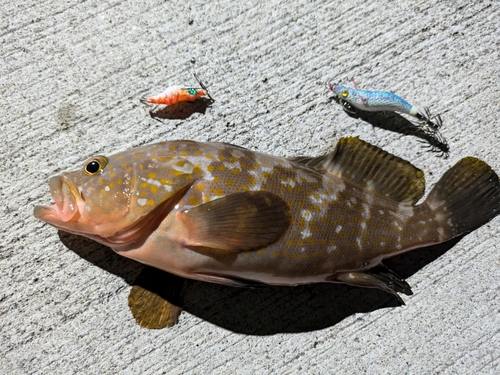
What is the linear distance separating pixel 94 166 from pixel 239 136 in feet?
2.96

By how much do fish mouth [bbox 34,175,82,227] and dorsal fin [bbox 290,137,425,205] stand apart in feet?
3.69

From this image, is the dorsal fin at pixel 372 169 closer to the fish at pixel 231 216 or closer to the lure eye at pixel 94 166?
the fish at pixel 231 216

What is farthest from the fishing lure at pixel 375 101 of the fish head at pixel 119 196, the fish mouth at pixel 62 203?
the fish mouth at pixel 62 203

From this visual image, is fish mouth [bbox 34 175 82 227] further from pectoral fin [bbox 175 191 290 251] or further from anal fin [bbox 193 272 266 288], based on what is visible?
anal fin [bbox 193 272 266 288]

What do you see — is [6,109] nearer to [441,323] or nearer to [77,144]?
[77,144]

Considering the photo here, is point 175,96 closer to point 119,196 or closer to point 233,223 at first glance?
point 119,196

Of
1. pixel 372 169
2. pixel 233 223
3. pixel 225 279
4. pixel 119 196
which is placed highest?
pixel 372 169

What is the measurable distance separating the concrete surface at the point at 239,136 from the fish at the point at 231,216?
0.39 metres

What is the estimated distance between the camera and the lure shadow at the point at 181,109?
274 cm

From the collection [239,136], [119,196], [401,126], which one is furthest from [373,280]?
[119,196]

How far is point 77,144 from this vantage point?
105 inches

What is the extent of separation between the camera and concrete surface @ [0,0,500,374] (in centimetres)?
259

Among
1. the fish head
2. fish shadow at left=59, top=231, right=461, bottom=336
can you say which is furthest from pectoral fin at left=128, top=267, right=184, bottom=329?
the fish head

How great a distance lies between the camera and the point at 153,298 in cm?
256
